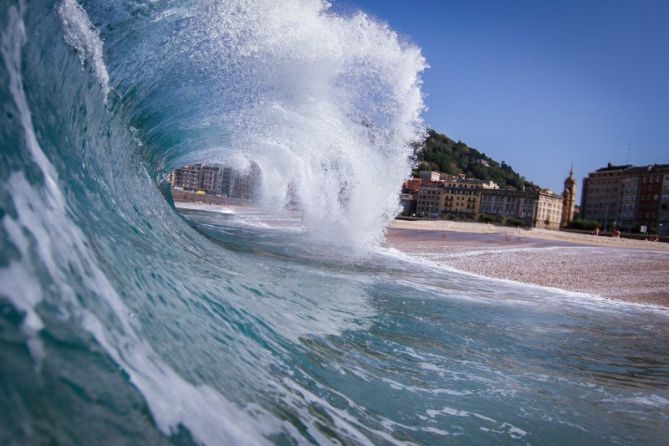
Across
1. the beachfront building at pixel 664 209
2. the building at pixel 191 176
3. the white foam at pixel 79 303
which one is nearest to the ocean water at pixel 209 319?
the white foam at pixel 79 303

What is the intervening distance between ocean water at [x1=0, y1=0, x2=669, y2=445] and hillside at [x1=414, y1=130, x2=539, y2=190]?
153 meters

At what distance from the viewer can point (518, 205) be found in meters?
112

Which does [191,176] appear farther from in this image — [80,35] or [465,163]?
[80,35]

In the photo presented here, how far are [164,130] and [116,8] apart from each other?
5.55 metres

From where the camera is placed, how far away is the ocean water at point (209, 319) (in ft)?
5.58

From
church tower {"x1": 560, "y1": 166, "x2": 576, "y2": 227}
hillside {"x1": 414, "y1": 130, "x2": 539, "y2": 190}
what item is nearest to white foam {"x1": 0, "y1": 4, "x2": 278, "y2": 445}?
church tower {"x1": 560, "y1": 166, "x2": 576, "y2": 227}

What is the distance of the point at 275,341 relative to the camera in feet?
11.6

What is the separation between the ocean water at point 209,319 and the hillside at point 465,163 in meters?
153

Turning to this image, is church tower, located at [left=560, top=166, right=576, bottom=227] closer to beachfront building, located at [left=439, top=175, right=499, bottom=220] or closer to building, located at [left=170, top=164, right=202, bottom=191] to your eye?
beachfront building, located at [left=439, top=175, right=499, bottom=220]

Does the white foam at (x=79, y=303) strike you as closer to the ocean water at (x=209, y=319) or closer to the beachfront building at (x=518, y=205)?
the ocean water at (x=209, y=319)

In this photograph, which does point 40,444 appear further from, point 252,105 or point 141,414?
point 252,105

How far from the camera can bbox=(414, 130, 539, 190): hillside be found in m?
166

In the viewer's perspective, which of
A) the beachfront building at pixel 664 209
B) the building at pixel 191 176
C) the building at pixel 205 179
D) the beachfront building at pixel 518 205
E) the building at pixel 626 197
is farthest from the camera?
A: the building at pixel 191 176

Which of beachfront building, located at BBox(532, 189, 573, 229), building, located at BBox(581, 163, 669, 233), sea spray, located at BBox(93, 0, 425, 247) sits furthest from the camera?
beachfront building, located at BBox(532, 189, 573, 229)
